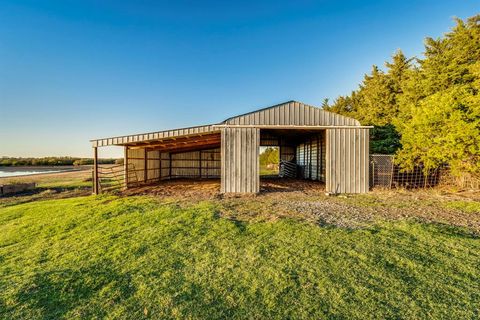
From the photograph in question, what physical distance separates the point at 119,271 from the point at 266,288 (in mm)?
2232

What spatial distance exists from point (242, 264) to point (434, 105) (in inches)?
426

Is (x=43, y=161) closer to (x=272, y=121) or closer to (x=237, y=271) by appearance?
(x=272, y=121)

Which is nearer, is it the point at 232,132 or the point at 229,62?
the point at 232,132

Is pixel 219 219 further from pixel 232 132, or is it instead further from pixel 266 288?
pixel 232 132

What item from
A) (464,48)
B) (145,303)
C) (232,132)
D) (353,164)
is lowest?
(145,303)

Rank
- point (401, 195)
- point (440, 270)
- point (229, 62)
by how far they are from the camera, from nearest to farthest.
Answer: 1. point (440, 270)
2. point (401, 195)
3. point (229, 62)

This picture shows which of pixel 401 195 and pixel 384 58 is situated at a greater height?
pixel 384 58

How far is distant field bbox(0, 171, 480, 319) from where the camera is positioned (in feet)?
9.36

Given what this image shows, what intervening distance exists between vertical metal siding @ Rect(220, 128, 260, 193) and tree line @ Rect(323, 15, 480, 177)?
21.6ft

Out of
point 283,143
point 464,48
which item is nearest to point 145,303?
point 283,143

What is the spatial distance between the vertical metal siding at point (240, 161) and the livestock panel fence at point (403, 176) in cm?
552

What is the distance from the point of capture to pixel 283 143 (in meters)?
19.7

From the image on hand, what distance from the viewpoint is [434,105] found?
1017cm

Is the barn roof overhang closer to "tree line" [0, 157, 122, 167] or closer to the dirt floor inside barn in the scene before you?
the dirt floor inside barn
